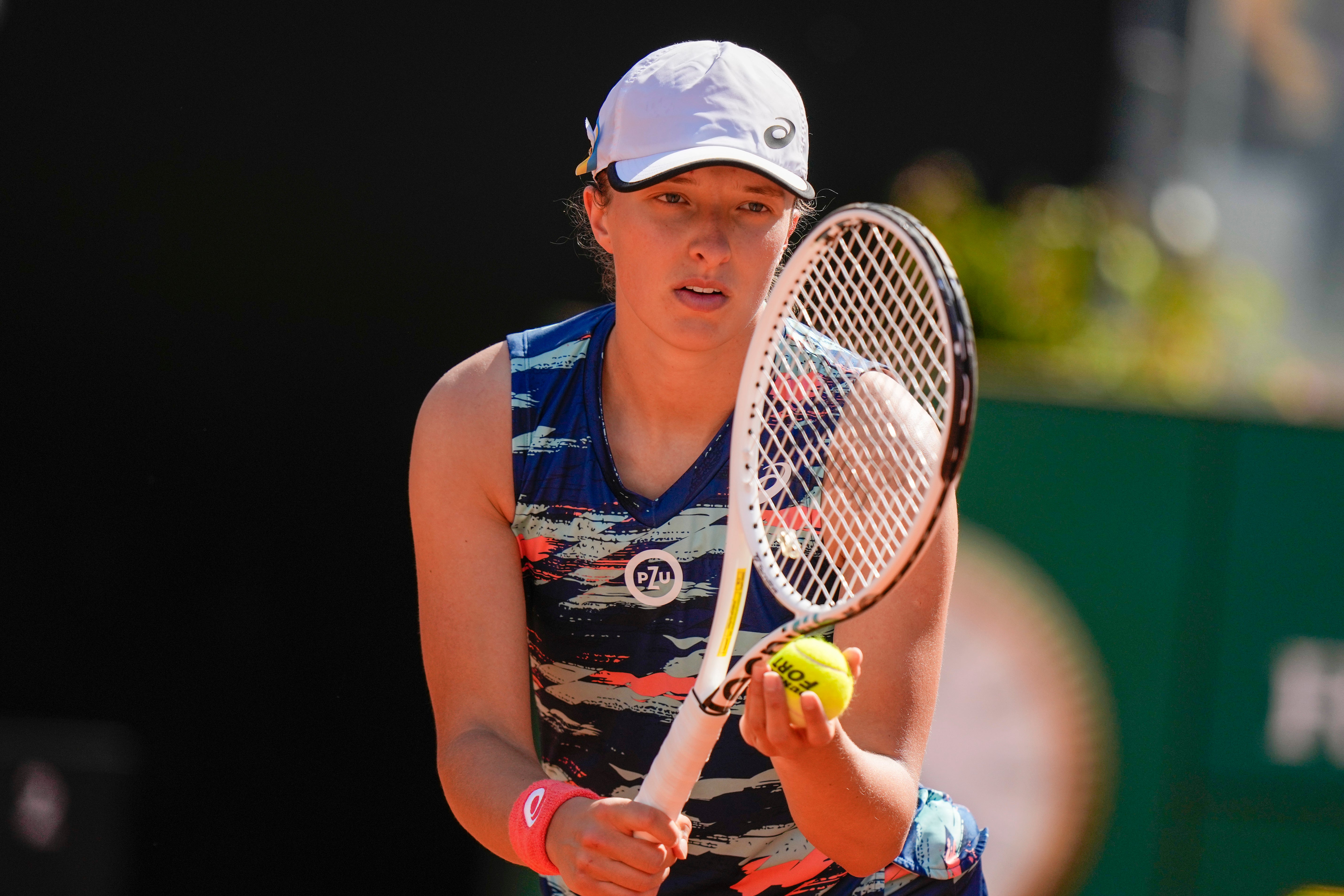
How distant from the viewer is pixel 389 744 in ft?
12.1

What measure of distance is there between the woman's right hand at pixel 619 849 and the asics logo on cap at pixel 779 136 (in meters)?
0.79

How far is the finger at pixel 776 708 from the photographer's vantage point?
139 cm

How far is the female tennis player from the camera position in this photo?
1650 millimetres

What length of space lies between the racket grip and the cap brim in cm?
61

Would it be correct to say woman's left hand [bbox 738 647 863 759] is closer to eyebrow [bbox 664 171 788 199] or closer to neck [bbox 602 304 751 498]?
neck [bbox 602 304 751 498]

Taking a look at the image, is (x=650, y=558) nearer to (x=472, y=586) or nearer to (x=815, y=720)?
(x=472, y=586)

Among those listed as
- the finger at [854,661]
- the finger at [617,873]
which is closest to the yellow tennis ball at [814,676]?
the finger at [854,661]

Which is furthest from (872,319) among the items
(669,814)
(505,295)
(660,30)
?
(660,30)

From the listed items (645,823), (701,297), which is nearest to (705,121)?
(701,297)

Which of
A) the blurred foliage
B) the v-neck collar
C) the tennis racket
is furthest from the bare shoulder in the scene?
the blurred foliage

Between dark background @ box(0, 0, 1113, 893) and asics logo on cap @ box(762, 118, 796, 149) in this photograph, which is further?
dark background @ box(0, 0, 1113, 893)

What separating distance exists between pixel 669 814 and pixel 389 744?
2352mm

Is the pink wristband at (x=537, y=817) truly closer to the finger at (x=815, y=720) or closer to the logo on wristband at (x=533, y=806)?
the logo on wristband at (x=533, y=806)

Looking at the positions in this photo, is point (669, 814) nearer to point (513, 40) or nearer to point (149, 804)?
point (149, 804)
